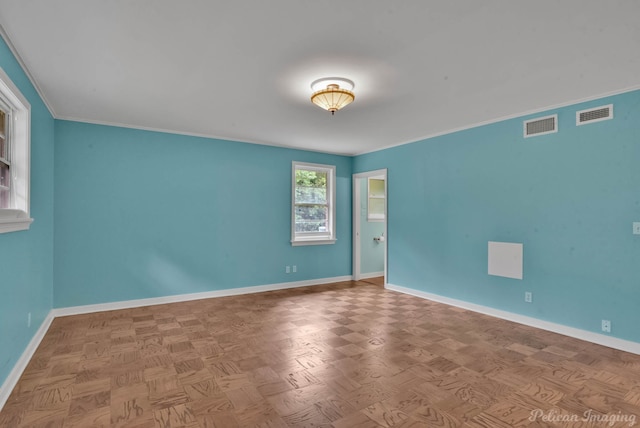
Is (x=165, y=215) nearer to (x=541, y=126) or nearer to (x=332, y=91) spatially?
(x=332, y=91)

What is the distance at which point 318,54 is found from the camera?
2.68 metres

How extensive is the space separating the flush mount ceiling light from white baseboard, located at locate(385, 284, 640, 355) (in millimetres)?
3297

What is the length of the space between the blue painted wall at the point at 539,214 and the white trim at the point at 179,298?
1959 millimetres

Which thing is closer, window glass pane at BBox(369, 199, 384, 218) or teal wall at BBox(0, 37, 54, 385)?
teal wall at BBox(0, 37, 54, 385)

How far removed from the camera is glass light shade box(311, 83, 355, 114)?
3.23 metres

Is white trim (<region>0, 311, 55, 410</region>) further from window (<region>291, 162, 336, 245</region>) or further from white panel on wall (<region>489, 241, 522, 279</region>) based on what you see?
white panel on wall (<region>489, 241, 522, 279</region>)

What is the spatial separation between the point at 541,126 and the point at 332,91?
258cm

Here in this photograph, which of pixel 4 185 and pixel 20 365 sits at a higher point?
pixel 4 185

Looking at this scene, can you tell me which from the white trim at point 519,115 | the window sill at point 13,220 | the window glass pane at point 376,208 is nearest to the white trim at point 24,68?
the window sill at point 13,220

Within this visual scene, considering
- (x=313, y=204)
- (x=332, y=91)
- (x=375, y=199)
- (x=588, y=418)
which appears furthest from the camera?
(x=375, y=199)

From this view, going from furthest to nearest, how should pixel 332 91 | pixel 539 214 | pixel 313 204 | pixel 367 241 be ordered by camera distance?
pixel 367 241
pixel 313 204
pixel 539 214
pixel 332 91

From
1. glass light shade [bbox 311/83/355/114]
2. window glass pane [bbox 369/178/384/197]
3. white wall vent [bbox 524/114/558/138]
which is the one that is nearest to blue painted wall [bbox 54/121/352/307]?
window glass pane [bbox 369/178/384/197]

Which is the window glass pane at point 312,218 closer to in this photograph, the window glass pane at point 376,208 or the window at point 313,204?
the window at point 313,204

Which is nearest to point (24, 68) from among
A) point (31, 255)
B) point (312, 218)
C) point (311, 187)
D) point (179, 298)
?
point (31, 255)
